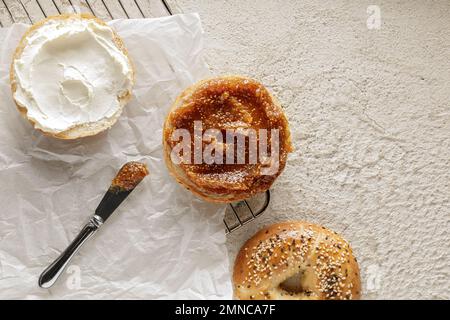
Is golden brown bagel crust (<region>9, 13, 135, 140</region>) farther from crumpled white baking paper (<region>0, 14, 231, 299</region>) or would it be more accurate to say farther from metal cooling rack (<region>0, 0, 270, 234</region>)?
metal cooling rack (<region>0, 0, 270, 234</region>)

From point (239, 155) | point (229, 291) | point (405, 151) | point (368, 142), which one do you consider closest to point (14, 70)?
point (239, 155)

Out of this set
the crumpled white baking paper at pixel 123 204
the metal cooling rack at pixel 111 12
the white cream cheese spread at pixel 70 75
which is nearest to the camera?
the white cream cheese spread at pixel 70 75

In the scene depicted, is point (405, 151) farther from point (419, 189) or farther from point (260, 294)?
point (260, 294)

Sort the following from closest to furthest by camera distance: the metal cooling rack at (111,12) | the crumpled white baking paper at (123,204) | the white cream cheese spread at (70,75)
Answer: the white cream cheese spread at (70,75), the crumpled white baking paper at (123,204), the metal cooling rack at (111,12)

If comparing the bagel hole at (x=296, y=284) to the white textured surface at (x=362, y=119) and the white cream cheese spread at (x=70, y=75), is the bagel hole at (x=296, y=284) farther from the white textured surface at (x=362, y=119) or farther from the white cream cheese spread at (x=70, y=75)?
the white cream cheese spread at (x=70, y=75)

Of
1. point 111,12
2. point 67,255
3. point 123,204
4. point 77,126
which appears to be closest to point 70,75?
point 77,126

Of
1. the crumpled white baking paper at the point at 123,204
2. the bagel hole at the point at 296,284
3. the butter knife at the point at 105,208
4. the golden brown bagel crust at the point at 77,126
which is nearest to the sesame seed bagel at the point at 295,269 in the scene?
the bagel hole at the point at 296,284

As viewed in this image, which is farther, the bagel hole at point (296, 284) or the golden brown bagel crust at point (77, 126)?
the bagel hole at point (296, 284)

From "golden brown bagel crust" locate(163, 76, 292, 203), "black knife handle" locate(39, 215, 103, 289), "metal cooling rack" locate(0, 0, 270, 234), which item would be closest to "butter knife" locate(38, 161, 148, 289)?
"black knife handle" locate(39, 215, 103, 289)
